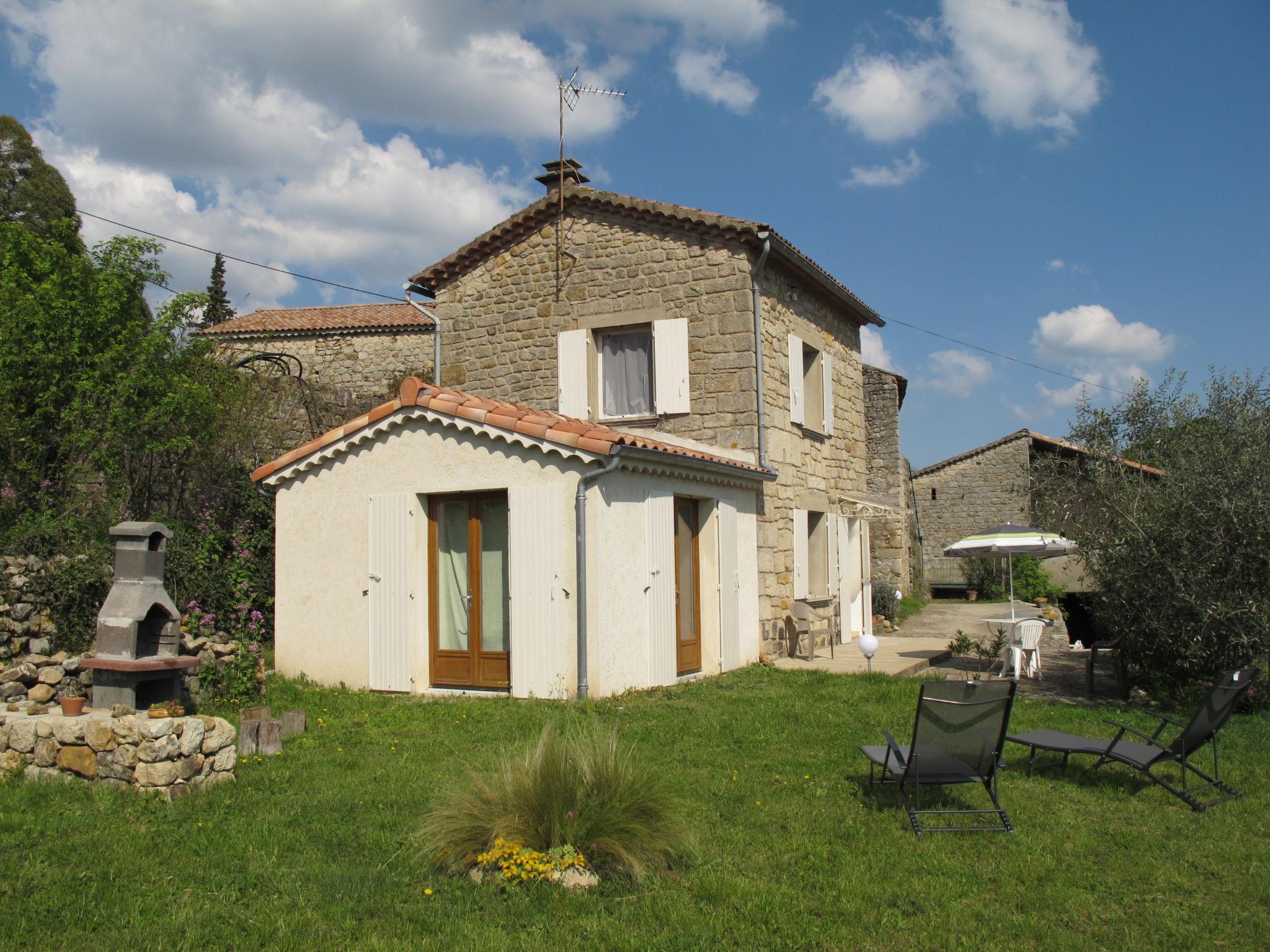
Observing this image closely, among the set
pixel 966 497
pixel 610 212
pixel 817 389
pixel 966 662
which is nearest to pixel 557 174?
pixel 610 212

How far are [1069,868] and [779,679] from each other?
601cm

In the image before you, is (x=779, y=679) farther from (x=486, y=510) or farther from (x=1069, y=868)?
(x=1069, y=868)

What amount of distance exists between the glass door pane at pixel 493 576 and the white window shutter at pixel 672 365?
356cm

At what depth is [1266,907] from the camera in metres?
4.28

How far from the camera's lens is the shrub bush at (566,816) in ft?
14.8

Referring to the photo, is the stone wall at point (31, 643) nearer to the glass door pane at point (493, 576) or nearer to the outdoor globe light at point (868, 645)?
the glass door pane at point (493, 576)

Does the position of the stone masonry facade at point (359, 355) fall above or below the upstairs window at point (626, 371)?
above

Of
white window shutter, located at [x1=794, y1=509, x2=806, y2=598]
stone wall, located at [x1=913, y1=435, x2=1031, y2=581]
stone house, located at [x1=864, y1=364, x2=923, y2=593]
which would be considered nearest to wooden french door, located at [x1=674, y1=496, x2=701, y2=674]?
white window shutter, located at [x1=794, y1=509, x2=806, y2=598]

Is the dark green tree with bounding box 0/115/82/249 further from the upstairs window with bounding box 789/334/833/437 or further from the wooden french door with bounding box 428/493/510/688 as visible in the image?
the upstairs window with bounding box 789/334/833/437

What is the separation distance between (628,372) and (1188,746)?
8555mm

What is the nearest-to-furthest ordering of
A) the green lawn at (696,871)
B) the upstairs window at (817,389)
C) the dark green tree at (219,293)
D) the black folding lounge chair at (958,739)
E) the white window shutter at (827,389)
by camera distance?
the green lawn at (696,871)
the black folding lounge chair at (958,739)
the upstairs window at (817,389)
the white window shutter at (827,389)
the dark green tree at (219,293)

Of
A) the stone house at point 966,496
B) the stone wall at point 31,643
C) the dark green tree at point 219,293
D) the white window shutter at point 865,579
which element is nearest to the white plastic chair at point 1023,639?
the white window shutter at point 865,579

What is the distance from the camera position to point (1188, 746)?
6051mm

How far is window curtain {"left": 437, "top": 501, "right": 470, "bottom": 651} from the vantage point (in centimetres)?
988
